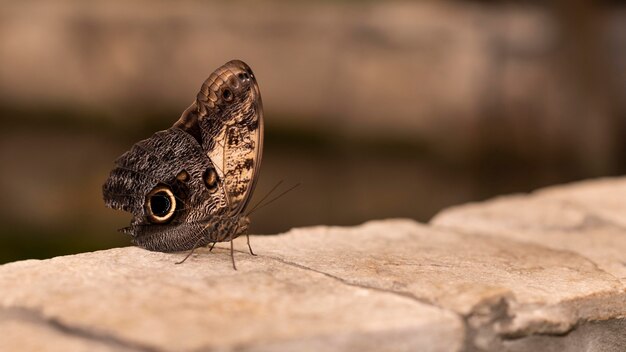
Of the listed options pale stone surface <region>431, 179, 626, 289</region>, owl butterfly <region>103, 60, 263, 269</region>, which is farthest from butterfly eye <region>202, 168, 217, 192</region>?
pale stone surface <region>431, 179, 626, 289</region>

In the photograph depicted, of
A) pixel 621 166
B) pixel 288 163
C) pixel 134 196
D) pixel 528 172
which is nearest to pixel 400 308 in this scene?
pixel 134 196

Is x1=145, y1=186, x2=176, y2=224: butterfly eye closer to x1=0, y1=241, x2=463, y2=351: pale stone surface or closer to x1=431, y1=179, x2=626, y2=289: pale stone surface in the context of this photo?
x1=0, y1=241, x2=463, y2=351: pale stone surface

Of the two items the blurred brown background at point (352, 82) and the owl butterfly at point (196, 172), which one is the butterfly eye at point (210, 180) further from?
the blurred brown background at point (352, 82)

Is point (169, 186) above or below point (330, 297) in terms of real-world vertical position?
above

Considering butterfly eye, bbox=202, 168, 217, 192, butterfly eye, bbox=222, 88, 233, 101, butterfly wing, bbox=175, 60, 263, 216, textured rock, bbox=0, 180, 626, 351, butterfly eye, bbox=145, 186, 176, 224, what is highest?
butterfly eye, bbox=222, 88, 233, 101

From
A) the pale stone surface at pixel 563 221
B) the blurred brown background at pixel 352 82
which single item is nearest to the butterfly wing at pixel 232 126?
the pale stone surface at pixel 563 221

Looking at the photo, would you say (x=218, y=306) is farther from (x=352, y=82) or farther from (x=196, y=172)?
(x=352, y=82)

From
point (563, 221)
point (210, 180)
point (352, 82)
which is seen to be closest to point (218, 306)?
point (210, 180)
